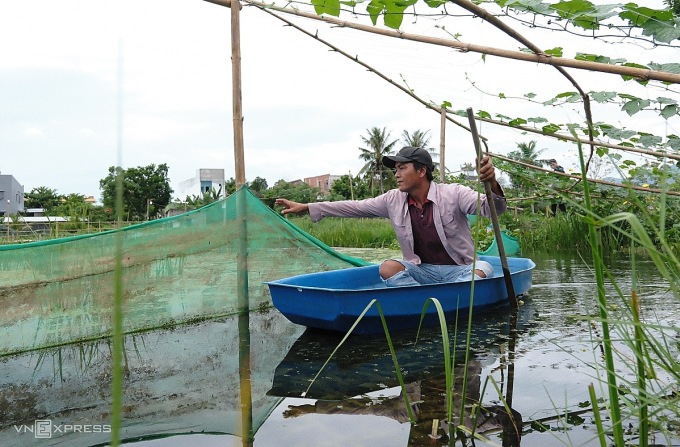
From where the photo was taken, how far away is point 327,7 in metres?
1.89

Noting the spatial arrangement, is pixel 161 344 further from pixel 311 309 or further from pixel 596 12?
pixel 596 12

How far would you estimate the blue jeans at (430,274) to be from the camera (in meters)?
4.41

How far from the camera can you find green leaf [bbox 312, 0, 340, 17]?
1.87m

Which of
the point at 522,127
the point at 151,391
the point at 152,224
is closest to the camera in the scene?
the point at 151,391

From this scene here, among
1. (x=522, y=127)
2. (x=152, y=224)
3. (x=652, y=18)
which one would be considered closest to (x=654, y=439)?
(x=652, y=18)

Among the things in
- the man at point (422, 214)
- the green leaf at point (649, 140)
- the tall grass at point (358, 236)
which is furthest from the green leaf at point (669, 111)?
the tall grass at point (358, 236)

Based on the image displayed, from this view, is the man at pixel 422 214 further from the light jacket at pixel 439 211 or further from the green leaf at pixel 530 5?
the green leaf at pixel 530 5

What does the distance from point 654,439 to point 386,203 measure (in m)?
2.83

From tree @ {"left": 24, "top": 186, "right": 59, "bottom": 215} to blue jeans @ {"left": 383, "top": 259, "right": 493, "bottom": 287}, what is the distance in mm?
52190

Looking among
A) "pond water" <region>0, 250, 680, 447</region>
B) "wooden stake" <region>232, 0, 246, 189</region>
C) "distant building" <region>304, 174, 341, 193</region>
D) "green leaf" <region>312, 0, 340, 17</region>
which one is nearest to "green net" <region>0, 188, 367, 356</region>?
"pond water" <region>0, 250, 680, 447</region>

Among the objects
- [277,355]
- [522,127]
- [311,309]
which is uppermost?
[522,127]

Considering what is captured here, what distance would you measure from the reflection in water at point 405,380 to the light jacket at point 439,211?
2.03 ft

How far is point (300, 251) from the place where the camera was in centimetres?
485

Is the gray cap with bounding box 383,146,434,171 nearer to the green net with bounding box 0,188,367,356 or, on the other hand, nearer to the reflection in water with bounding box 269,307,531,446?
the green net with bounding box 0,188,367,356
